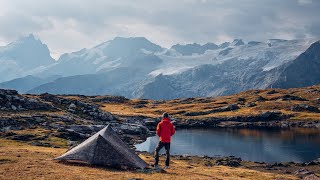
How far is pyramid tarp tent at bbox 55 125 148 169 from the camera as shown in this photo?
134 ft

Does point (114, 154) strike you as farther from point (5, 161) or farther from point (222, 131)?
point (222, 131)

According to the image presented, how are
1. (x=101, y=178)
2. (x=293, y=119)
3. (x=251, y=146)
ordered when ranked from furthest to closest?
1. (x=293, y=119)
2. (x=251, y=146)
3. (x=101, y=178)

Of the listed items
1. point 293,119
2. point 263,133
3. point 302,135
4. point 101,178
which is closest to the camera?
point 101,178

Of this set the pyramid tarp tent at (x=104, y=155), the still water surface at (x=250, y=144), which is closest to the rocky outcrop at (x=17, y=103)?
the still water surface at (x=250, y=144)

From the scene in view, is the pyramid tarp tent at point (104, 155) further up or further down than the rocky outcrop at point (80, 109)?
further down

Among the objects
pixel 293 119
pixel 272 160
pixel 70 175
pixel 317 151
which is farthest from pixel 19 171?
pixel 293 119

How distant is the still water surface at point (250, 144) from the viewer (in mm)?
102312

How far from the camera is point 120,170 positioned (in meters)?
39.9

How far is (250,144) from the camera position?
405ft

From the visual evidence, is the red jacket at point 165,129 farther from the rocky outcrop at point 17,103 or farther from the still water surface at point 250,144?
the rocky outcrop at point 17,103

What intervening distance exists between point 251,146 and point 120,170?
282ft

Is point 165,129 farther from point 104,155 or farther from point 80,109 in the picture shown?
point 80,109

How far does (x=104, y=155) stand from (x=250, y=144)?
8981 centimetres

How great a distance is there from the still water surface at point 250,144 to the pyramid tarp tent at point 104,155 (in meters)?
59.0
